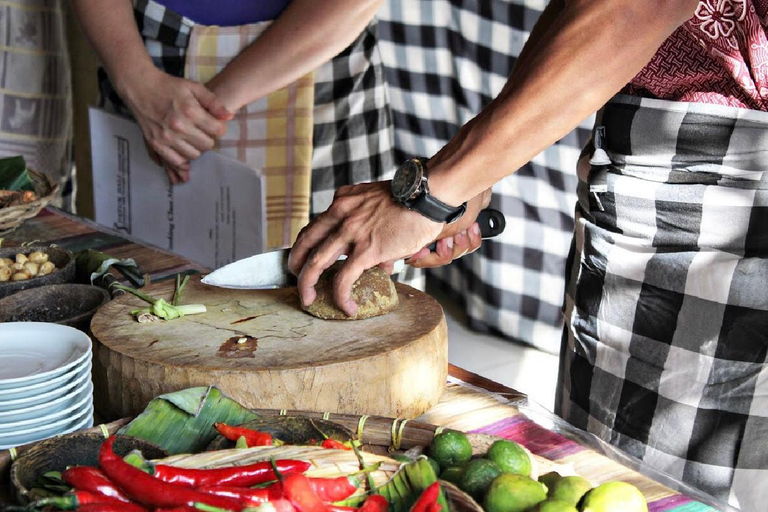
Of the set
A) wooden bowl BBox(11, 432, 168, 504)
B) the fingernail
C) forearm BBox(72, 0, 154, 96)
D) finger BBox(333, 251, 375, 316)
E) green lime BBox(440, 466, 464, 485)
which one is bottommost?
wooden bowl BBox(11, 432, 168, 504)

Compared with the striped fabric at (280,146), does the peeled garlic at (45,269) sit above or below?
below

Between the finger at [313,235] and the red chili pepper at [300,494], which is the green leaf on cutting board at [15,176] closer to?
the finger at [313,235]

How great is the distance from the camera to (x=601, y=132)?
1589 millimetres

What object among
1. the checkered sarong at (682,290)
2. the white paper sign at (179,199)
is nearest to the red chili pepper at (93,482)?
the checkered sarong at (682,290)

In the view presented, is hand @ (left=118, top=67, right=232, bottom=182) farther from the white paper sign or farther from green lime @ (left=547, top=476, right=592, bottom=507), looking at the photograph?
green lime @ (left=547, top=476, right=592, bottom=507)

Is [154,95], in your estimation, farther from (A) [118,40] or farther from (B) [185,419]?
(B) [185,419]

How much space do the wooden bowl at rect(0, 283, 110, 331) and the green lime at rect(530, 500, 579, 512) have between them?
0.88m

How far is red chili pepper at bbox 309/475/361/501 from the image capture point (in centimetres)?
87

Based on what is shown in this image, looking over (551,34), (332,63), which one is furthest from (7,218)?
(551,34)

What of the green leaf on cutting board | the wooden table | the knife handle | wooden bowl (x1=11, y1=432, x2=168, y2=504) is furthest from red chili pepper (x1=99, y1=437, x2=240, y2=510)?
the green leaf on cutting board

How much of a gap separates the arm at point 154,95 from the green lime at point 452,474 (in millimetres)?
1508

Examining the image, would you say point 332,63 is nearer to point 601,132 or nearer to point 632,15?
point 601,132

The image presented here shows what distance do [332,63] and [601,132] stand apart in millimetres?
1320

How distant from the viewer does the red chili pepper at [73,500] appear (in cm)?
82
